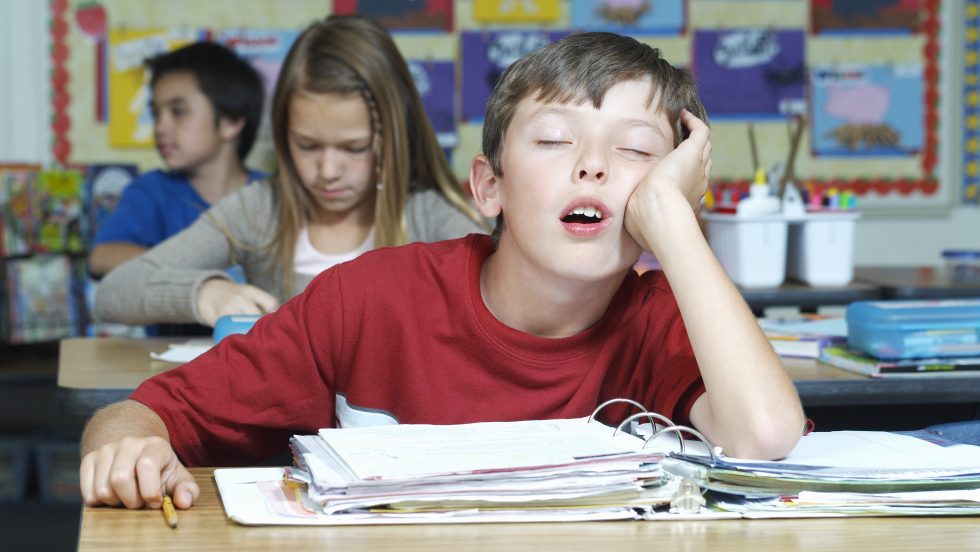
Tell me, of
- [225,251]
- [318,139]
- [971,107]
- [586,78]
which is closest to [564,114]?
[586,78]

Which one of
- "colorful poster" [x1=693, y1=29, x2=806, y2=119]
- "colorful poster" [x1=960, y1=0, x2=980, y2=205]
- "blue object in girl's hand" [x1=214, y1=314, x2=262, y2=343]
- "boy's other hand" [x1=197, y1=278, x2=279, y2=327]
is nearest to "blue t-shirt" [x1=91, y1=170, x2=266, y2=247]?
"boy's other hand" [x1=197, y1=278, x2=279, y2=327]

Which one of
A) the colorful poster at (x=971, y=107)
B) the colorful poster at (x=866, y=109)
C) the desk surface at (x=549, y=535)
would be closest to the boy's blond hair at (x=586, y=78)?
the desk surface at (x=549, y=535)

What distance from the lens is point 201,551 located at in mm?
785

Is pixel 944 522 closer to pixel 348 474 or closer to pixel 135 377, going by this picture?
pixel 348 474

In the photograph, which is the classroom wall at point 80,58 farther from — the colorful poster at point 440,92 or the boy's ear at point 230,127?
the boy's ear at point 230,127

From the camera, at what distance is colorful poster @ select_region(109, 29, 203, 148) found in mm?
3578

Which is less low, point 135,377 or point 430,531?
point 430,531

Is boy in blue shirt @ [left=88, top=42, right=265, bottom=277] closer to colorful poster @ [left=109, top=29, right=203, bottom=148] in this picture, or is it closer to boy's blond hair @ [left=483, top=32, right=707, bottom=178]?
colorful poster @ [left=109, top=29, right=203, bottom=148]

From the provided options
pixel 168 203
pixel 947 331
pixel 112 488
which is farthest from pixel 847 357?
pixel 168 203

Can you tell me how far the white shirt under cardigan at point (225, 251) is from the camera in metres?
2.08

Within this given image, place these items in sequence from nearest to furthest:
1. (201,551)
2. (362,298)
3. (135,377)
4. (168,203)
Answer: (201,551) < (362,298) < (135,377) < (168,203)

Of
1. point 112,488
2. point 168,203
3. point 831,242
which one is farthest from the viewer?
point 168,203

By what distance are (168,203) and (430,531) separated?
7.46 ft

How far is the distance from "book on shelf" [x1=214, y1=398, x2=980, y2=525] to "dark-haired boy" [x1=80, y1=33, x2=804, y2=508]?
0.17 metres
